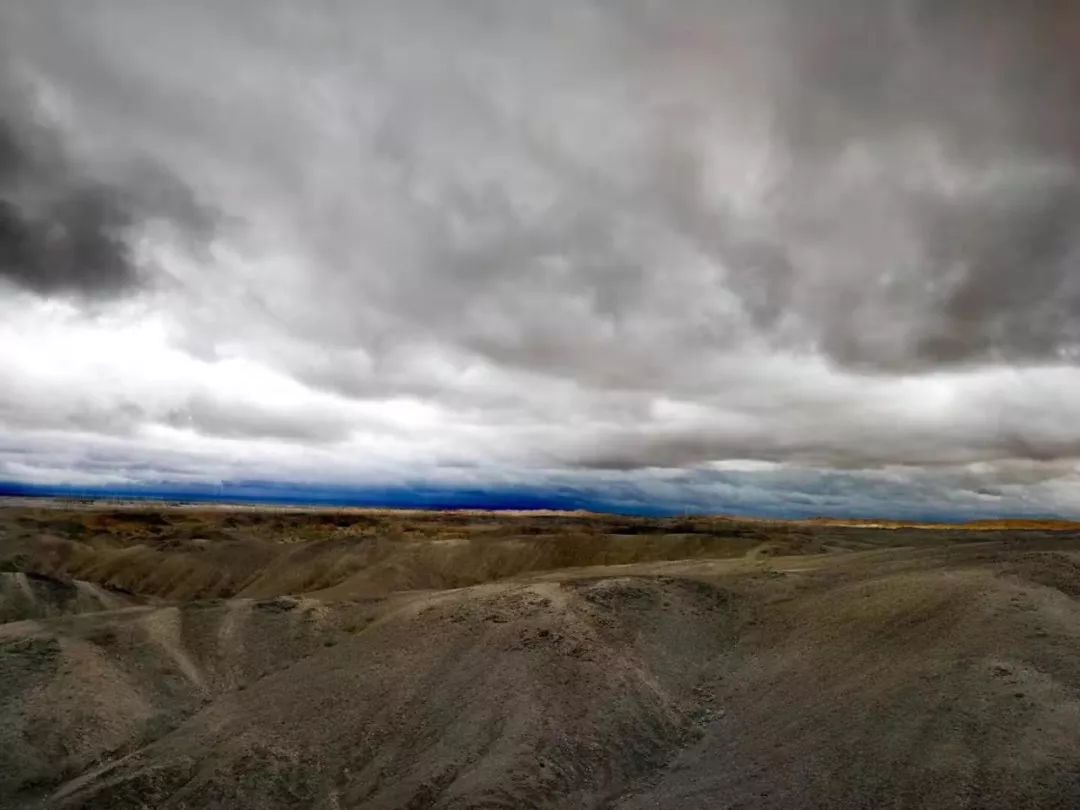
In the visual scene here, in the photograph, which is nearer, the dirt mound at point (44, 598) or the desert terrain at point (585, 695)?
the desert terrain at point (585, 695)

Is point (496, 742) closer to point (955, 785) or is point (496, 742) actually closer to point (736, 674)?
point (736, 674)

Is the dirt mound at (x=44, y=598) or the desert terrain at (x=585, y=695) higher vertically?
the desert terrain at (x=585, y=695)

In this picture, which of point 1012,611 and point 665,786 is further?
point 1012,611

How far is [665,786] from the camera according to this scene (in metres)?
17.2

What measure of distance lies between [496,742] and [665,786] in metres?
4.70

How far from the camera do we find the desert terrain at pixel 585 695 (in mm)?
16594

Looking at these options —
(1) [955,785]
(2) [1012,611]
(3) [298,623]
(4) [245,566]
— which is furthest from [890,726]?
(4) [245,566]

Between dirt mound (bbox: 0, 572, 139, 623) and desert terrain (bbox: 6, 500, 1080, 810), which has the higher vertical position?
desert terrain (bbox: 6, 500, 1080, 810)

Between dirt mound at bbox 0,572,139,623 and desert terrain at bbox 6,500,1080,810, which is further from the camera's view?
dirt mound at bbox 0,572,139,623

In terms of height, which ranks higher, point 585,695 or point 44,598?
point 585,695

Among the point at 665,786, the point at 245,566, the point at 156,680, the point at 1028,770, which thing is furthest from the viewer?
the point at 245,566

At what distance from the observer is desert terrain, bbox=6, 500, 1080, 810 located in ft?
54.4

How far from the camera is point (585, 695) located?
21.0 metres

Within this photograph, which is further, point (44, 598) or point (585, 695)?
point (44, 598)
